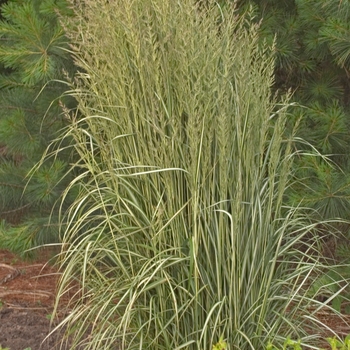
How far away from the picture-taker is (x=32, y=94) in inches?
216

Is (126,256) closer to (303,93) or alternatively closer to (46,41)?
(46,41)

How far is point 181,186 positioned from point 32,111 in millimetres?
2151

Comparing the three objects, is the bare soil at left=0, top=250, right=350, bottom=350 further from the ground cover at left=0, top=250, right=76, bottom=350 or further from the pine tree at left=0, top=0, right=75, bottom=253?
the pine tree at left=0, top=0, right=75, bottom=253

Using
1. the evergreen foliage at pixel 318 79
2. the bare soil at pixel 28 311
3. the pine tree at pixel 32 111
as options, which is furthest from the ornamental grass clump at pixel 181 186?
the pine tree at pixel 32 111

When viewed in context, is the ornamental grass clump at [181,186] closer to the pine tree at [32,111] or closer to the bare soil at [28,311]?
the bare soil at [28,311]

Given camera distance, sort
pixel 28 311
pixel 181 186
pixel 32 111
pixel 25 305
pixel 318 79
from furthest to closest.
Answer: pixel 25 305 < pixel 28 311 < pixel 32 111 < pixel 318 79 < pixel 181 186

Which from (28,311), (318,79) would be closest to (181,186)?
(318,79)

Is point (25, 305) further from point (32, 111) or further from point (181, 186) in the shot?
point (181, 186)

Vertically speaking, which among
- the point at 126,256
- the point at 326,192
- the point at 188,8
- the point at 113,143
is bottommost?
the point at 326,192

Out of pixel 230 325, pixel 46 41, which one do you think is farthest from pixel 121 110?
pixel 46 41

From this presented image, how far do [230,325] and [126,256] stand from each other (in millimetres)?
587

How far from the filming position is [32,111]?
544 centimetres

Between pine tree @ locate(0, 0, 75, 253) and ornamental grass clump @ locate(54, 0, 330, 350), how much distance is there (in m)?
1.04

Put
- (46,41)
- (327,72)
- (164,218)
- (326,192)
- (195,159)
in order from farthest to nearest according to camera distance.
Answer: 1. (327,72)
2. (46,41)
3. (326,192)
4. (164,218)
5. (195,159)
